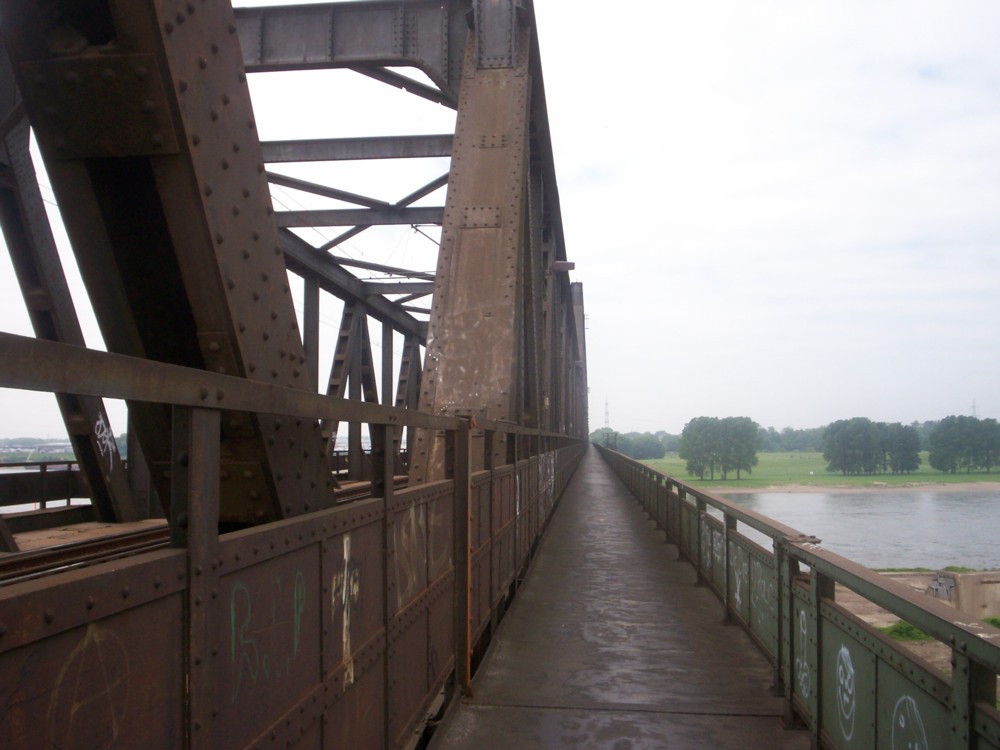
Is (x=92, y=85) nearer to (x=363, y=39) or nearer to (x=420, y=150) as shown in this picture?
(x=363, y=39)

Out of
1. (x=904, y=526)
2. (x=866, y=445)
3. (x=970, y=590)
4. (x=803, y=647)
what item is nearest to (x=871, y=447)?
(x=866, y=445)

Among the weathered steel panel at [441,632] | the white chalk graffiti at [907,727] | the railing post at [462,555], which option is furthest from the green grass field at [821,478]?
the white chalk graffiti at [907,727]

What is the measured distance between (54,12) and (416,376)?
34.4 meters

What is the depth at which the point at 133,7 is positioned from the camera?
2354 mm

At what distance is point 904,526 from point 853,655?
60.8 m

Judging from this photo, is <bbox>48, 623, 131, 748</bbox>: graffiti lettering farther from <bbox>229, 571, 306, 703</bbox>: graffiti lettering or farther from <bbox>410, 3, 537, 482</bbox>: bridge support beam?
<bbox>410, 3, 537, 482</bbox>: bridge support beam

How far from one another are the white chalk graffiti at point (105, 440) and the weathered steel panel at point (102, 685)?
27.7 feet

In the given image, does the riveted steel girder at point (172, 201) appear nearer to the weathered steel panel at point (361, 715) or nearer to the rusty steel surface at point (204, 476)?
the rusty steel surface at point (204, 476)

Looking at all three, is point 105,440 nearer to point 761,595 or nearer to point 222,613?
point 761,595

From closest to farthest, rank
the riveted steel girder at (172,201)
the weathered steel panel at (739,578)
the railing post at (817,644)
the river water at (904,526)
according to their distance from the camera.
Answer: the riveted steel girder at (172,201)
the railing post at (817,644)
the weathered steel panel at (739,578)
the river water at (904,526)

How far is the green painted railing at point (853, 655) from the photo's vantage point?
259 centimetres

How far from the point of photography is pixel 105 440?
9.53 metres

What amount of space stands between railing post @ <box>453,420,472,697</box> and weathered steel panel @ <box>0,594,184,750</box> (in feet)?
11.7

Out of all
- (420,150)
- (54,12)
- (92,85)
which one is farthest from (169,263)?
(420,150)
